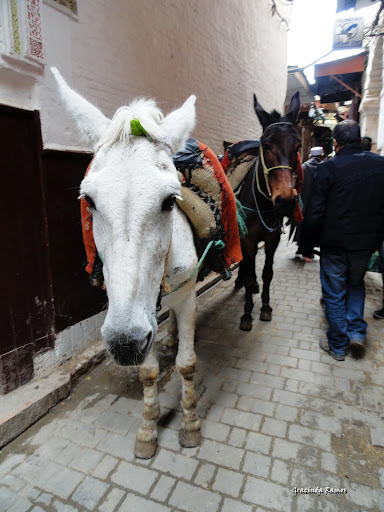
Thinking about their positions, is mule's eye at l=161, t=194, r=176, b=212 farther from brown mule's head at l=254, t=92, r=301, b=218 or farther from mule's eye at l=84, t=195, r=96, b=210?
brown mule's head at l=254, t=92, r=301, b=218

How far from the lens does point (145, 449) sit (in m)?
2.19

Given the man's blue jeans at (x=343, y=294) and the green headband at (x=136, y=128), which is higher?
the green headband at (x=136, y=128)

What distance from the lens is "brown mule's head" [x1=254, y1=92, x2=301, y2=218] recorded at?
3389 millimetres

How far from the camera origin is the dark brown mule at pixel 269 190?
11.2 ft

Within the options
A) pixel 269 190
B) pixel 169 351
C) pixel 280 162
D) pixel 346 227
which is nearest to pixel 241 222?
pixel 269 190

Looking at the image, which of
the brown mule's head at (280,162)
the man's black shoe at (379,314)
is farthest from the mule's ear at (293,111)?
the man's black shoe at (379,314)

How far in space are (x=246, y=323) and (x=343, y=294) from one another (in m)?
1.31

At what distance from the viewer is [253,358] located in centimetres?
344

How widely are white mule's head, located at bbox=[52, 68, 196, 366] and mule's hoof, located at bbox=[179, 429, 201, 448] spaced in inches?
50.6

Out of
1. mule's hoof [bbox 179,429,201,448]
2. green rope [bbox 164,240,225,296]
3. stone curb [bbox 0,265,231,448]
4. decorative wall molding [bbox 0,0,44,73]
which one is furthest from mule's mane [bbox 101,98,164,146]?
stone curb [bbox 0,265,231,448]

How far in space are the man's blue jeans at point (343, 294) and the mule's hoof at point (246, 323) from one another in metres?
1.02

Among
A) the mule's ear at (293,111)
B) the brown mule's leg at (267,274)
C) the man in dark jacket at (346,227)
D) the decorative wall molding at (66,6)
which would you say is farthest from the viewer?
the brown mule's leg at (267,274)

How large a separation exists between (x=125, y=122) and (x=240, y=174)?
3.03 meters

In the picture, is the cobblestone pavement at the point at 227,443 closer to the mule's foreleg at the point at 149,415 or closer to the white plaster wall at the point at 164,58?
the mule's foreleg at the point at 149,415
